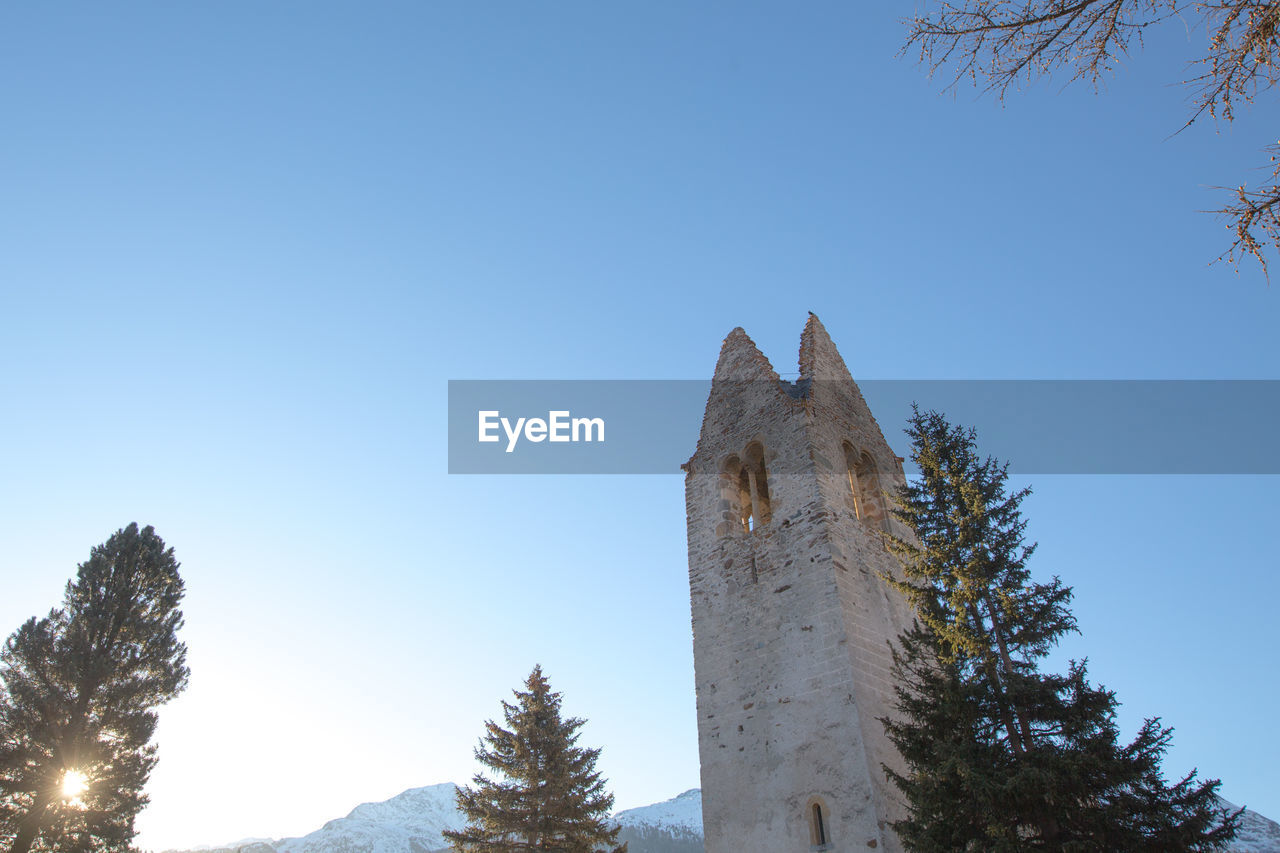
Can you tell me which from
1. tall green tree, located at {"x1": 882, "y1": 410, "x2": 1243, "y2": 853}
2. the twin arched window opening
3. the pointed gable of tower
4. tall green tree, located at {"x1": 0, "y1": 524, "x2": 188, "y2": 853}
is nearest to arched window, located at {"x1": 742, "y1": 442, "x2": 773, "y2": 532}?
the twin arched window opening

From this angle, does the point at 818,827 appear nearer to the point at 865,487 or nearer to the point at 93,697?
the point at 865,487

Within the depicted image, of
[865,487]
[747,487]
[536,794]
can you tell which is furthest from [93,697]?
[865,487]

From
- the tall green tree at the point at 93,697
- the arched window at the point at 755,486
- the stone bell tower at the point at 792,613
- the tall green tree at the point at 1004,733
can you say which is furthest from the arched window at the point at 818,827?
the tall green tree at the point at 93,697

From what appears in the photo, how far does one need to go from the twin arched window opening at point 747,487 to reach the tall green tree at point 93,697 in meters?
17.4

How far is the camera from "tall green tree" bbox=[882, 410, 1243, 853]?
8.79 metres

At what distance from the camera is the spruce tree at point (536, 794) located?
18938mm

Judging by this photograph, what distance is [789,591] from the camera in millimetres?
14562

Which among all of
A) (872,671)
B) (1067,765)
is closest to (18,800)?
(872,671)

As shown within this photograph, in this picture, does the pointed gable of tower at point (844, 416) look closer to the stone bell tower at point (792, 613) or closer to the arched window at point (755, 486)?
the stone bell tower at point (792, 613)

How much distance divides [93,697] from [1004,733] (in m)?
22.5

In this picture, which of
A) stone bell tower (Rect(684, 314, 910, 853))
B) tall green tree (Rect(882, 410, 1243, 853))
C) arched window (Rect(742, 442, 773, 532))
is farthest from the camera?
arched window (Rect(742, 442, 773, 532))

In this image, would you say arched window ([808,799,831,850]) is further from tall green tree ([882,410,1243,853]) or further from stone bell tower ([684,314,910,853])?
tall green tree ([882,410,1243,853])

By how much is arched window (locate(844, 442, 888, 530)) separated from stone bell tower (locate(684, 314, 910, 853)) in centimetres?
3

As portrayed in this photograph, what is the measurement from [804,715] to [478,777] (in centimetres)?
1119
